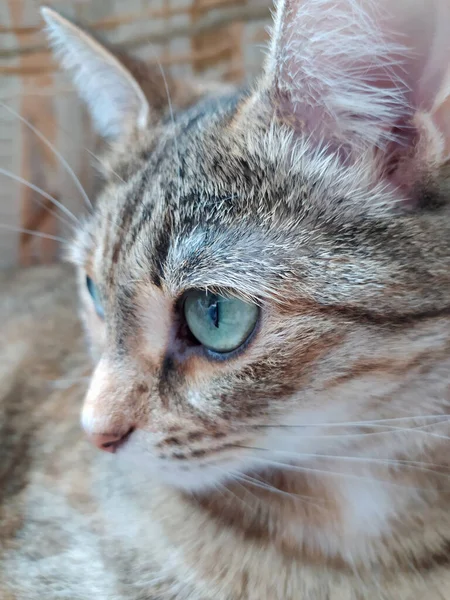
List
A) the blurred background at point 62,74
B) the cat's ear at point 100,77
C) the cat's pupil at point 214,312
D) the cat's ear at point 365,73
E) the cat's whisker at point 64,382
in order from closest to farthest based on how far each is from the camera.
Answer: the cat's ear at point 365,73
the cat's pupil at point 214,312
the cat's ear at point 100,77
the cat's whisker at point 64,382
the blurred background at point 62,74

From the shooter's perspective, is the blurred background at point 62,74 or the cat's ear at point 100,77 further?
the blurred background at point 62,74

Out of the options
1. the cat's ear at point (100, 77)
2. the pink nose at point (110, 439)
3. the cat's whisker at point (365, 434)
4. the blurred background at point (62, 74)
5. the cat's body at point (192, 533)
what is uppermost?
the blurred background at point (62, 74)

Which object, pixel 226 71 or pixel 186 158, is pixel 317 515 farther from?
pixel 226 71

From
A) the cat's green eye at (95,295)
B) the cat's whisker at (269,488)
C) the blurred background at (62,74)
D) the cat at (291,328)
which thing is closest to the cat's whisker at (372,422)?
the cat at (291,328)

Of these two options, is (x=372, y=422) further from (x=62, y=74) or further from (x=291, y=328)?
(x=62, y=74)

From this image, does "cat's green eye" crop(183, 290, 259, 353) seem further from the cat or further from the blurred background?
the blurred background

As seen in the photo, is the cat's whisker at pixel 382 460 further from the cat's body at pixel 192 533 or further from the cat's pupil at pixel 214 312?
the cat's pupil at pixel 214 312

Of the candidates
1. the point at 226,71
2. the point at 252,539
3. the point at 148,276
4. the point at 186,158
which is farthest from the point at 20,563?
the point at 226,71
